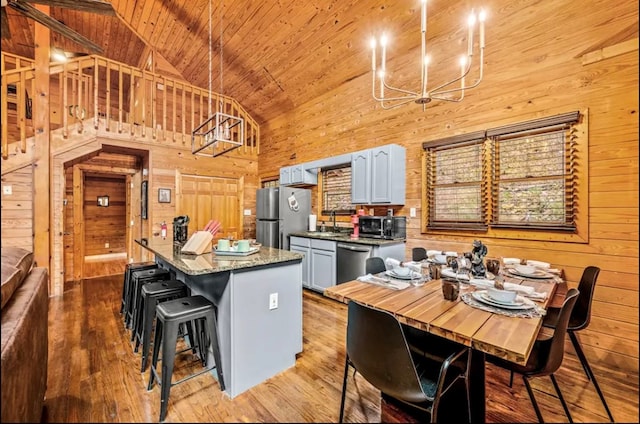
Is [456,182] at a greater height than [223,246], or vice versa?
[456,182]

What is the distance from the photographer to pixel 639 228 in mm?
562

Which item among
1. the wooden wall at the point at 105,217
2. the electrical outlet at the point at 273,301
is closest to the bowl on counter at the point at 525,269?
the electrical outlet at the point at 273,301

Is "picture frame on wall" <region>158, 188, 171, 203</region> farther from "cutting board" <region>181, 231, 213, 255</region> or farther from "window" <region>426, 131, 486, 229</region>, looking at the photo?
"window" <region>426, 131, 486, 229</region>

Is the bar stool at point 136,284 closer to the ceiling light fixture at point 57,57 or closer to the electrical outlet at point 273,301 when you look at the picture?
the electrical outlet at point 273,301

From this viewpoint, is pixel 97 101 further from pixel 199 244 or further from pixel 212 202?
pixel 199 244

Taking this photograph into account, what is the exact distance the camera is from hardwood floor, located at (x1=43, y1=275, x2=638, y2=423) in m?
0.70

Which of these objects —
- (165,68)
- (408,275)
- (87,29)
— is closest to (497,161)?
(408,275)

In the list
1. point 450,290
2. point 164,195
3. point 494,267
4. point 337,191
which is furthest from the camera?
point 164,195

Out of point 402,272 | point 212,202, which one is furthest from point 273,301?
point 212,202

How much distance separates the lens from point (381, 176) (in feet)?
12.0

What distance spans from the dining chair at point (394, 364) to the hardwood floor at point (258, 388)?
15 cm

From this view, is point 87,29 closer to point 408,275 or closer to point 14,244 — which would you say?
point 14,244

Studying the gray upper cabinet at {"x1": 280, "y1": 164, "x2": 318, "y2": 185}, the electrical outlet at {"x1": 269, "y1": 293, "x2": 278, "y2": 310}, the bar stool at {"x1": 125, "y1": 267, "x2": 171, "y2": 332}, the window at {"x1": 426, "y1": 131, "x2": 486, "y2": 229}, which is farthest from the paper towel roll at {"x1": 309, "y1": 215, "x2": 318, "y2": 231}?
the electrical outlet at {"x1": 269, "y1": 293, "x2": 278, "y2": 310}

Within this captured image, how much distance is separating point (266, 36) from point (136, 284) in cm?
384
